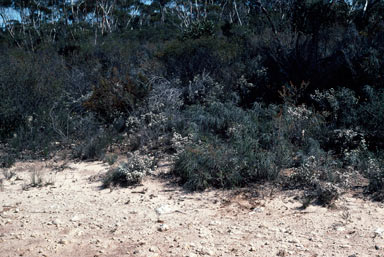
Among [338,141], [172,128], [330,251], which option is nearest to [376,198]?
[330,251]

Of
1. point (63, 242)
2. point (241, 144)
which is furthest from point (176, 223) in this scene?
point (241, 144)

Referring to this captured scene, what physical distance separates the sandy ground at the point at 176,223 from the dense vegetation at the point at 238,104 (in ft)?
1.73

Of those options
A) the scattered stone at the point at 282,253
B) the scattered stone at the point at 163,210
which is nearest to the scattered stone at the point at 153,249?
the scattered stone at the point at 163,210

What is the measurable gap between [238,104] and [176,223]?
5240 millimetres

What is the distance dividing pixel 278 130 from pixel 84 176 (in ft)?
10.8

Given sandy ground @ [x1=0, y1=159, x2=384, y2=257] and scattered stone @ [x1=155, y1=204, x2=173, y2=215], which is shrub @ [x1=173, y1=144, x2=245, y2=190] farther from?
scattered stone @ [x1=155, y1=204, x2=173, y2=215]

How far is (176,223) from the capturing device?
4.38 m

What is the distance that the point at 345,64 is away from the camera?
28.1 feet

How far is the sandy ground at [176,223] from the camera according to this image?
148 inches

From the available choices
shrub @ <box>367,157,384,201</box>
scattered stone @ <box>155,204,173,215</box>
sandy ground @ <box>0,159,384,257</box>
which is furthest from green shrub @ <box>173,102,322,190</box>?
shrub @ <box>367,157,384,201</box>

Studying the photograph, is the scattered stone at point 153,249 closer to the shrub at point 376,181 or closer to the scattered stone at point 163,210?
the scattered stone at point 163,210

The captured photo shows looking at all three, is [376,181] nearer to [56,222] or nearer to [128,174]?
[128,174]

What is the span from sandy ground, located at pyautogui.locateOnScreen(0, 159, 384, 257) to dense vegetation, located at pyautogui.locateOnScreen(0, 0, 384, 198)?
528mm

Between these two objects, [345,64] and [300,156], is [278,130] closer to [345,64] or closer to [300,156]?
[300,156]
